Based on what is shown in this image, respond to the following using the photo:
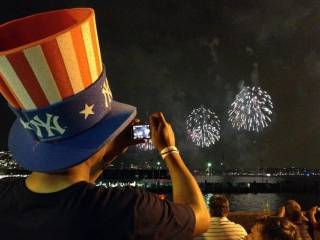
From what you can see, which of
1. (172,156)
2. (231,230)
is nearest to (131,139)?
(172,156)

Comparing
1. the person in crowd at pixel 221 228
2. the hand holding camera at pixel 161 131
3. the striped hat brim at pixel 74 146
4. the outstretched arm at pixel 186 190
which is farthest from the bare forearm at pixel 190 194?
the person in crowd at pixel 221 228

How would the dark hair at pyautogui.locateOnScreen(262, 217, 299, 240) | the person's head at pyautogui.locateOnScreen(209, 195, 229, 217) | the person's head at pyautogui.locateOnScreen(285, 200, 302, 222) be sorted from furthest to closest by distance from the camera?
the person's head at pyautogui.locateOnScreen(285, 200, 302, 222)
the person's head at pyautogui.locateOnScreen(209, 195, 229, 217)
the dark hair at pyautogui.locateOnScreen(262, 217, 299, 240)

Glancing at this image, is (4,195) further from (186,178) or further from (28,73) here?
(186,178)

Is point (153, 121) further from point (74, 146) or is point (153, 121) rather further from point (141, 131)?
point (74, 146)

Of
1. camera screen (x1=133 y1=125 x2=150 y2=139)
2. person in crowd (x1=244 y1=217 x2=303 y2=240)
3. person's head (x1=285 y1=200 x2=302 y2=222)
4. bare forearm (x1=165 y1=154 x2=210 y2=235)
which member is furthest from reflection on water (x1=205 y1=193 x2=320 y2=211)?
bare forearm (x1=165 y1=154 x2=210 y2=235)

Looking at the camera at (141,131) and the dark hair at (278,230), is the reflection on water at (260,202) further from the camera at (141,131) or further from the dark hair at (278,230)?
the camera at (141,131)

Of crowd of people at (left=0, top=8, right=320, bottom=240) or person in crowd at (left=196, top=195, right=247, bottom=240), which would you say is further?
person in crowd at (left=196, top=195, right=247, bottom=240)

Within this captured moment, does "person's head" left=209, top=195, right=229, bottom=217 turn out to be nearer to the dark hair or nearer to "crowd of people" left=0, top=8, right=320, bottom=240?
the dark hair
